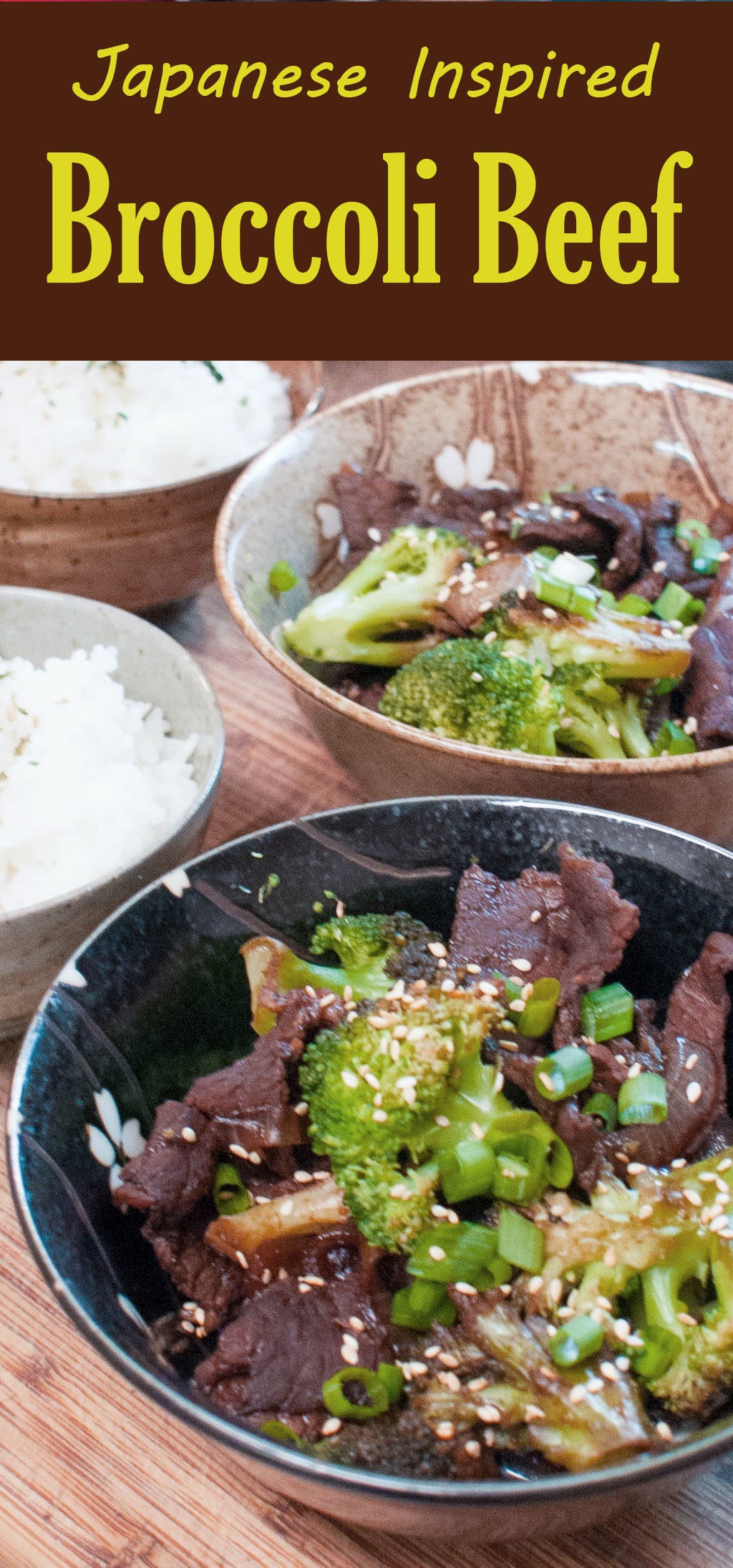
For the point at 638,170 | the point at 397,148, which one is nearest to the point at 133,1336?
the point at 397,148

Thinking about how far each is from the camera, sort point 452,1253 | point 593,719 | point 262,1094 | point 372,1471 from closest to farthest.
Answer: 1. point 372,1471
2. point 452,1253
3. point 262,1094
4. point 593,719

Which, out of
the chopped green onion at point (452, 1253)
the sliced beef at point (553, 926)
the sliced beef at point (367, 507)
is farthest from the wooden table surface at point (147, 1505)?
the sliced beef at point (367, 507)

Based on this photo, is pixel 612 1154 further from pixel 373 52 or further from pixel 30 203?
pixel 373 52

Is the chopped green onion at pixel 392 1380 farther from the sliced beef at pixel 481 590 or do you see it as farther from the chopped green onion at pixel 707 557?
the chopped green onion at pixel 707 557

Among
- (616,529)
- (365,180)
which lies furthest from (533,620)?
(365,180)

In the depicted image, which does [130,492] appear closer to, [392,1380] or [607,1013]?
[607,1013]

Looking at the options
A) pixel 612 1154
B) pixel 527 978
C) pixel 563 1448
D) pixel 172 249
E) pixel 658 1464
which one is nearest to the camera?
pixel 658 1464

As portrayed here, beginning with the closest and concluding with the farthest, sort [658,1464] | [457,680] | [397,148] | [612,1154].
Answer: [658,1464]
[612,1154]
[457,680]
[397,148]

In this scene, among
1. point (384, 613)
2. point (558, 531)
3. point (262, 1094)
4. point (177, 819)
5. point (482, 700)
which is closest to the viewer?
point (262, 1094)
